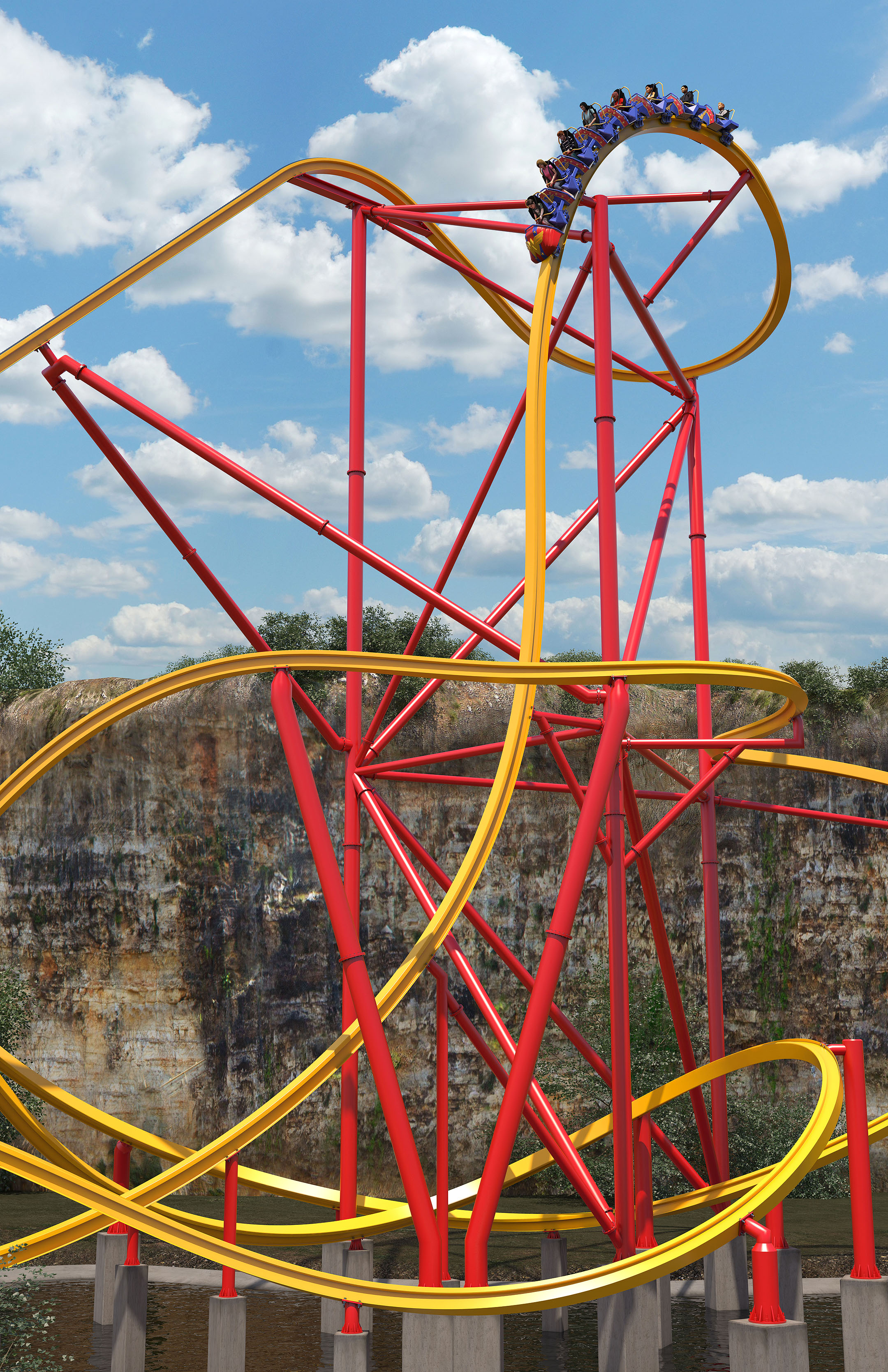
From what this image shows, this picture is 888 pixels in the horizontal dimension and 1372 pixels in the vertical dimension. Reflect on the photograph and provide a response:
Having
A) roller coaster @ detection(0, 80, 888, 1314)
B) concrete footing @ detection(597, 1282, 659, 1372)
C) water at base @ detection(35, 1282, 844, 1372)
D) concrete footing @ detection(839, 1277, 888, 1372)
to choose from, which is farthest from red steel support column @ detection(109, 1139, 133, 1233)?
concrete footing @ detection(839, 1277, 888, 1372)

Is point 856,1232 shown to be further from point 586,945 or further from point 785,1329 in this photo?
point 586,945

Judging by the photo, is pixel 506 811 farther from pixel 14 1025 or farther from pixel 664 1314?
pixel 14 1025

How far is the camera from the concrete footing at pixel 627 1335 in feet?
34.8

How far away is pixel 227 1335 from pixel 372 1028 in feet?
13.3

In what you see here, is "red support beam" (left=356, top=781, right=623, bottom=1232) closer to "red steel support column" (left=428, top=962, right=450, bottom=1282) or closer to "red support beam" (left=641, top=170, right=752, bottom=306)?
"red steel support column" (left=428, top=962, right=450, bottom=1282)

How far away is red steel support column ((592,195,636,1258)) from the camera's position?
10.5 metres

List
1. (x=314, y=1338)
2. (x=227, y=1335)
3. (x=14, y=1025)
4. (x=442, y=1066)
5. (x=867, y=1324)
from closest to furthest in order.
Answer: (x=867, y=1324) → (x=227, y=1335) → (x=442, y=1066) → (x=314, y=1338) → (x=14, y=1025)

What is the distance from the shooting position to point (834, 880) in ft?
85.0

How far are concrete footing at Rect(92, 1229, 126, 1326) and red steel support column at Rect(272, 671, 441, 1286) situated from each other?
5.27 metres

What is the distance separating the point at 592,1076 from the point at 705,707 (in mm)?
10275

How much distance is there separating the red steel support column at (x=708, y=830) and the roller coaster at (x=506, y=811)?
0.12 feet

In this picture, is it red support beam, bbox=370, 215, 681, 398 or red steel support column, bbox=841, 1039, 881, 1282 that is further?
red support beam, bbox=370, 215, 681, 398

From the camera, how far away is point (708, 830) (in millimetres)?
14812

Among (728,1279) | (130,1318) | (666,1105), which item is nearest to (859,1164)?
(728,1279)
